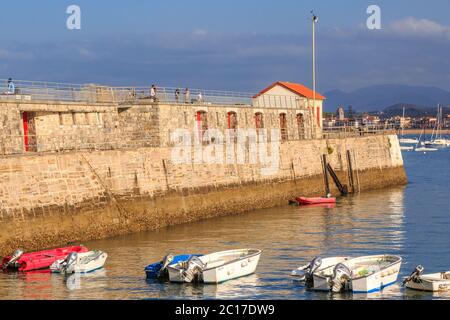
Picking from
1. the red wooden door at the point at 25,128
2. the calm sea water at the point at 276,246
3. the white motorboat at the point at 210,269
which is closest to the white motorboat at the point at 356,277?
the calm sea water at the point at 276,246

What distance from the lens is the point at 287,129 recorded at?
195 ft

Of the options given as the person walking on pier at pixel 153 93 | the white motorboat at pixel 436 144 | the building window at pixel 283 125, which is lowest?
the white motorboat at pixel 436 144

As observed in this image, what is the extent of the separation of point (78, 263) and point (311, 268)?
8.68 metres

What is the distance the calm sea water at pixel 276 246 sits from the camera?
24750mm

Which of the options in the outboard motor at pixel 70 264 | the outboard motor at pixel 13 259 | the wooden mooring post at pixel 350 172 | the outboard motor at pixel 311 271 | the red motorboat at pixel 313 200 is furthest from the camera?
the wooden mooring post at pixel 350 172

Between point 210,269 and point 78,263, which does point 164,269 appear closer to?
point 210,269

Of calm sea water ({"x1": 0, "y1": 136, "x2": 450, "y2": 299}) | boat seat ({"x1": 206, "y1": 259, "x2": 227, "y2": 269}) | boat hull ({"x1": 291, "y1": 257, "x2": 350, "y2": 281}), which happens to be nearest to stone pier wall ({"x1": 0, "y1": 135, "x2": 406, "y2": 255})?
calm sea water ({"x1": 0, "y1": 136, "x2": 450, "y2": 299})

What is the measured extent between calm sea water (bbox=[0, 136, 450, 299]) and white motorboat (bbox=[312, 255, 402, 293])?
0.30 meters

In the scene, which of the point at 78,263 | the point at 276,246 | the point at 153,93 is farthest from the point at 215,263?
the point at 153,93

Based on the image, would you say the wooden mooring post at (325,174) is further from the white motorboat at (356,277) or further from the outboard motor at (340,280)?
the outboard motor at (340,280)

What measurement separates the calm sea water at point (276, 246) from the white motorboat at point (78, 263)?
A: 369mm

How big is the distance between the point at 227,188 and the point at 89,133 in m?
9.04

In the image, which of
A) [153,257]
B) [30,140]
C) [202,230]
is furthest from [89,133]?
[153,257]

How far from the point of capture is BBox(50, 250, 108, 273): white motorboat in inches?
1109
